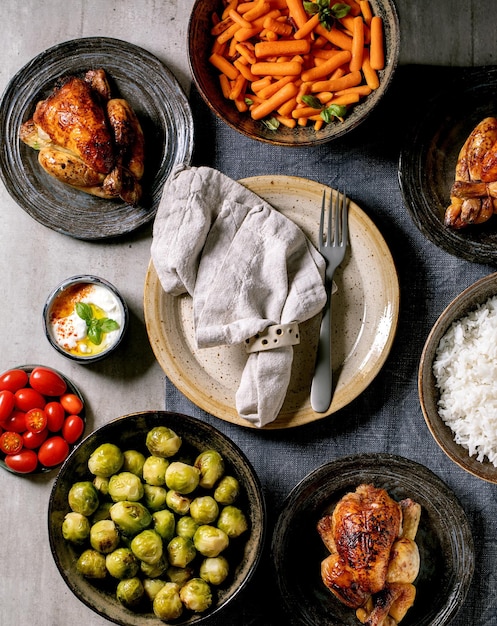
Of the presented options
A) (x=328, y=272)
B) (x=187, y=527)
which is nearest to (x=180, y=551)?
(x=187, y=527)

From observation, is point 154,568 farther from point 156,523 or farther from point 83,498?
point 83,498

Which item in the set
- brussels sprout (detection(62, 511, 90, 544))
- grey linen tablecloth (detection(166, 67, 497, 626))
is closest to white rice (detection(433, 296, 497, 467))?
grey linen tablecloth (detection(166, 67, 497, 626))

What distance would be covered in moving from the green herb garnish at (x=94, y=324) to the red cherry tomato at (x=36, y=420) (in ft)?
1.23

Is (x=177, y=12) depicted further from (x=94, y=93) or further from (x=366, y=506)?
(x=366, y=506)

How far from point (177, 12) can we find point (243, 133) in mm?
670

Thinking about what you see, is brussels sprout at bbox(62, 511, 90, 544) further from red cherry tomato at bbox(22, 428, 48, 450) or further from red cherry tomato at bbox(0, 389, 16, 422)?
red cherry tomato at bbox(0, 389, 16, 422)

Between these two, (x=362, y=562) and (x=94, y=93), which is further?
(x=94, y=93)

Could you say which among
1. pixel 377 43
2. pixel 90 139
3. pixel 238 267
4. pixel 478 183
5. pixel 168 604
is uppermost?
pixel 377 43

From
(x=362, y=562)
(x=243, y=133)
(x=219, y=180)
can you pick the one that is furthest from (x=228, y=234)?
(x=362, y=562)

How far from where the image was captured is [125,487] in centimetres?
257

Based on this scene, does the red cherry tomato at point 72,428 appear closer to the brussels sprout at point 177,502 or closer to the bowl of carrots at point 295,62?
the brussels sprout at point 177,502

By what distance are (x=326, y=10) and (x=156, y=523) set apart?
6.51 ft

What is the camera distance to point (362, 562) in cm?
246

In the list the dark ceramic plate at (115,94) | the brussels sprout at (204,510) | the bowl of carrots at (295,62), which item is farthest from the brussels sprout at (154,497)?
the bowl of carrots at (295,62)
